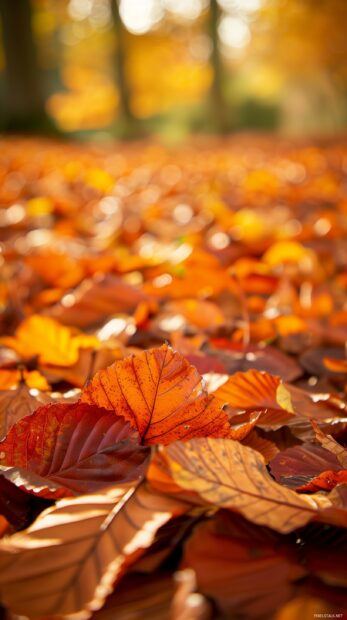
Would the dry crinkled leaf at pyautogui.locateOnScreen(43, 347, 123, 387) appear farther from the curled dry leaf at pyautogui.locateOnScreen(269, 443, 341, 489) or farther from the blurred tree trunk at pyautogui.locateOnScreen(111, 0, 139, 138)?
the blurred tree trunk at pyautogui.locateOnScreen(111, 0, 139, 138)

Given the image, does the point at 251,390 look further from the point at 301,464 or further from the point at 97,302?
the point at 97,302

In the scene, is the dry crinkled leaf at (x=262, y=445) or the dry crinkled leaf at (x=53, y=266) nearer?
the dry crinkled leaf at (x=262, y=445)

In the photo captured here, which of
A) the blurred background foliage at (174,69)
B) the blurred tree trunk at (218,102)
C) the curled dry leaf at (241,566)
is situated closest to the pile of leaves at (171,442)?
the curled dry leaf at (241,566)

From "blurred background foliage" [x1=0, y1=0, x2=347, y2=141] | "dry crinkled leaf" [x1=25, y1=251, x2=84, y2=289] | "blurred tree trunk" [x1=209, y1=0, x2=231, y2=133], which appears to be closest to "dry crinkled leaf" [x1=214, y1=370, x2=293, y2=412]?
"dry crinkled leaf" [x1=25, y1=251, x2=84, y2=289]

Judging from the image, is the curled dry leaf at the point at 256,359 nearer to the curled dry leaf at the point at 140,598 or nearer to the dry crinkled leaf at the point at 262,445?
the dry crinkled leaf at the point at 262,445

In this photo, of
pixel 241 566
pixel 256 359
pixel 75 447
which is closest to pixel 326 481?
pixel 241 566

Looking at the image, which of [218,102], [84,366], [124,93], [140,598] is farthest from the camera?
[218,102]
